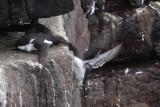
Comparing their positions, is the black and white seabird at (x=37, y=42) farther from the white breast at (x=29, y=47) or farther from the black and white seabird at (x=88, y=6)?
the black and white seabird at (x=88, y=6)

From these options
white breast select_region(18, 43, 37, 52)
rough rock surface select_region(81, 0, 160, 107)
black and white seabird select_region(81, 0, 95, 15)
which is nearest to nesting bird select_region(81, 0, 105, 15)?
black and white seabird select_region(81, 0, 95, 15)

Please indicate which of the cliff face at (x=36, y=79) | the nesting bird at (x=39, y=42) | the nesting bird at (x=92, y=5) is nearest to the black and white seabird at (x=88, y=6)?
the nesting bird at (x=92, y=5)

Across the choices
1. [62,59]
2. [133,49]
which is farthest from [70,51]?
[133,49]

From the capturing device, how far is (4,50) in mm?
4211

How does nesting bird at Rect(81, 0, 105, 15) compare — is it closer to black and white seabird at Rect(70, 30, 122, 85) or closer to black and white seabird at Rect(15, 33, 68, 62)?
black and white seabird at Rect(70, 30, 122, 85)

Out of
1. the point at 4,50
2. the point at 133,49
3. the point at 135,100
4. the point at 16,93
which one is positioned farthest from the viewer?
the point at 133,49

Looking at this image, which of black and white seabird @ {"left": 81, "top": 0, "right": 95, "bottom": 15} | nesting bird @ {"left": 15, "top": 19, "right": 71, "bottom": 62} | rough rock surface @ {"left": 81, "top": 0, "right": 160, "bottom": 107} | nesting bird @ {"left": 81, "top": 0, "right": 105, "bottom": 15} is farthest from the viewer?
rough rock surface @ {"left": 81, "top": 0, "right": 160, "bottom": 107}

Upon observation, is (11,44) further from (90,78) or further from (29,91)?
(90,78)

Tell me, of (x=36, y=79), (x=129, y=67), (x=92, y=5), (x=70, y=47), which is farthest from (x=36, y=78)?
(x=129, y=67)

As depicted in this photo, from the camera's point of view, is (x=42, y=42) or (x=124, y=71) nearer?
(x=42, y=42)

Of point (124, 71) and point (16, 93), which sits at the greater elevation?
point (16, 93)

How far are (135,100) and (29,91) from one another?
3802 mm

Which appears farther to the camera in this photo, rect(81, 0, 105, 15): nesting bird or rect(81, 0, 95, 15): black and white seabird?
rect(81, 0, 105, 15): nesting bird

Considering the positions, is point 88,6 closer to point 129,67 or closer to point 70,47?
point 129,67
